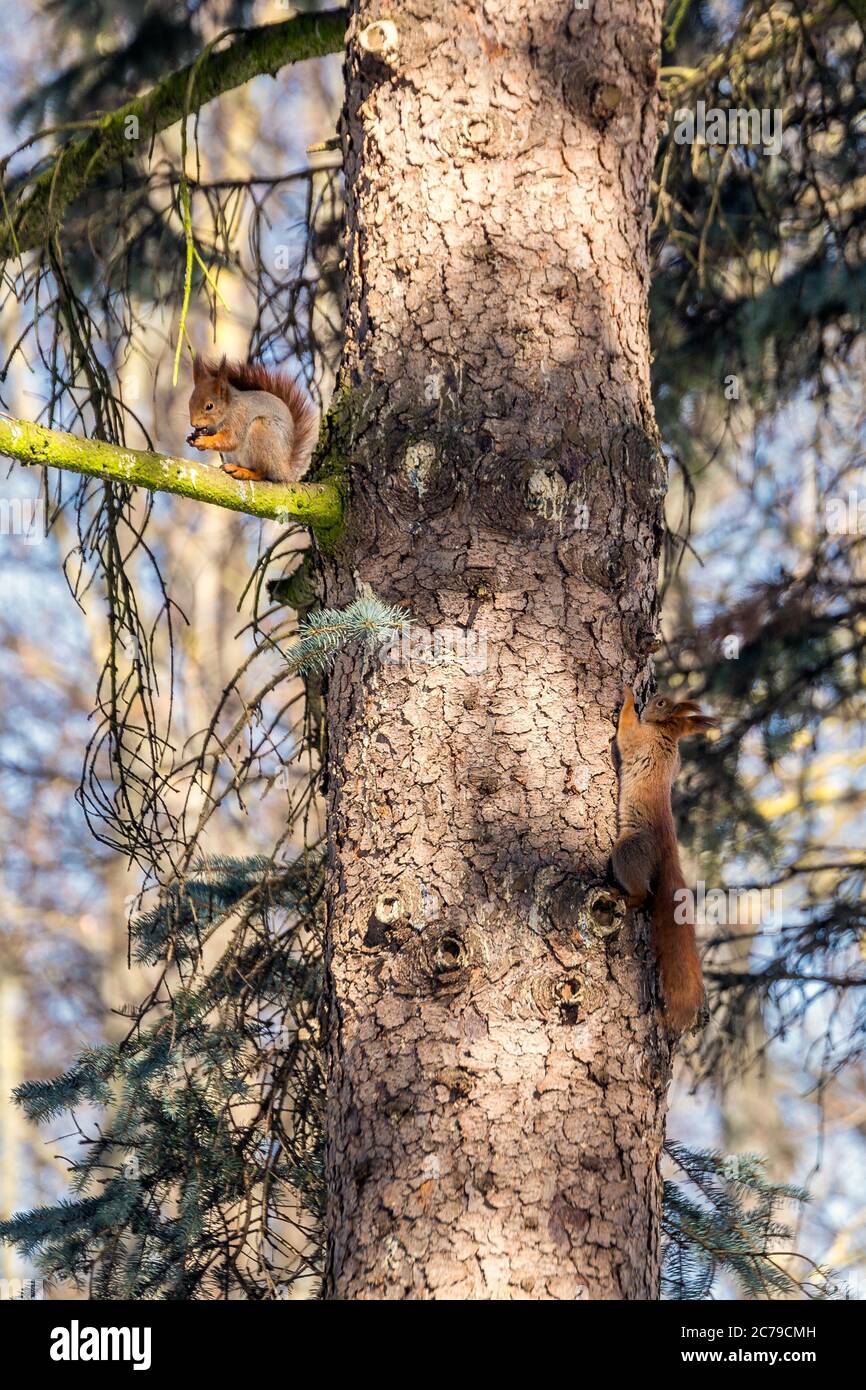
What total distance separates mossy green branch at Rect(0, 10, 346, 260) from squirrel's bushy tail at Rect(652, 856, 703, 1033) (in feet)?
5.62

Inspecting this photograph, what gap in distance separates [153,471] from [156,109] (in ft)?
3.79

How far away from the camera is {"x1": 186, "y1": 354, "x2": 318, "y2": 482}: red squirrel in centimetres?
251

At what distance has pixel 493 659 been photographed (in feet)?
6.77

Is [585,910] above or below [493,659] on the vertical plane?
below

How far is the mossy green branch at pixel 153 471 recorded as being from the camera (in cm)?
200

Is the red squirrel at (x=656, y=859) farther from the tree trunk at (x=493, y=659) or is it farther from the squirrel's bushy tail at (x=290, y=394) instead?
the squirrel's bushy tail at (x=290, y=394)

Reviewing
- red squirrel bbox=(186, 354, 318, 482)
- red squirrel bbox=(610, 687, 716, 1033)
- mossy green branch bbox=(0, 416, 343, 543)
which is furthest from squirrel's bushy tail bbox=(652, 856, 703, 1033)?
red squirrel bbox=(186, 354, 318, 482)

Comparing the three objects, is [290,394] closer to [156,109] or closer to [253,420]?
[253,420]

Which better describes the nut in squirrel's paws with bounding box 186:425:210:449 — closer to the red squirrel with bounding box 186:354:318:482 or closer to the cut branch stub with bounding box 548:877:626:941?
the red squirrel with bounding box 186:354:318:482

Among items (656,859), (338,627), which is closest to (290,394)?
(338,627)

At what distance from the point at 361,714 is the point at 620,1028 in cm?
61

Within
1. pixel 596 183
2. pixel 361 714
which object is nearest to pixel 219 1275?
pixel 361 714

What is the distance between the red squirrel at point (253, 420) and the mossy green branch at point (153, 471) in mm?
367

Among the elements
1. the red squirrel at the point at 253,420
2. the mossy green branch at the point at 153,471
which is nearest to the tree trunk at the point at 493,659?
the mossy green branch at the point at 153,471
